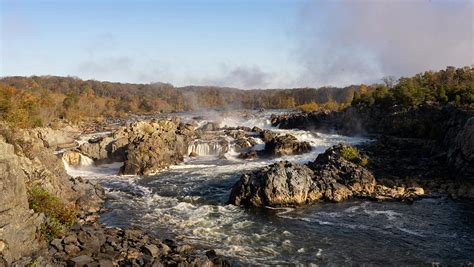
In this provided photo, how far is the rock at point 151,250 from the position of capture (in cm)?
1905

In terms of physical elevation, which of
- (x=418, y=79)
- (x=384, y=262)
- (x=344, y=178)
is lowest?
(x=384, y=262)

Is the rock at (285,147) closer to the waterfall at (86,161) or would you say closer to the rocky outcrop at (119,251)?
the waterfall at (86,161)

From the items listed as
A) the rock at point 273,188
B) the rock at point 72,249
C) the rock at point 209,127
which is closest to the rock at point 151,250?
the rock at point 72,249

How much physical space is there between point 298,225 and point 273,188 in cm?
459

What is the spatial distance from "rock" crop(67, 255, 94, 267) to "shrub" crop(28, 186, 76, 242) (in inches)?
91.7

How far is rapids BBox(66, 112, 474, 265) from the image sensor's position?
2034cm

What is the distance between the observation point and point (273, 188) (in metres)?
28.8

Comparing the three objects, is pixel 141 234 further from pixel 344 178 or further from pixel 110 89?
pixel 110 89

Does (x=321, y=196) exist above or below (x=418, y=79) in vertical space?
below

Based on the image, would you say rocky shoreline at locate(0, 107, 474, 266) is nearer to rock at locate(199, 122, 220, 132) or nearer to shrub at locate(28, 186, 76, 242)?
shrub at locate(28, 186, 76, 242)

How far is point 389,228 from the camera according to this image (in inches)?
952

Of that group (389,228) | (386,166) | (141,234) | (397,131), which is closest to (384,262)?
(389,228)

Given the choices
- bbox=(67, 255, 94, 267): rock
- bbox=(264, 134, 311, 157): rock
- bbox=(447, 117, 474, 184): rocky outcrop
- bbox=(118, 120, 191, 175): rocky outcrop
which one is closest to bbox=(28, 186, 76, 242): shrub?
bbox=(67, 255, 94, 267): rock

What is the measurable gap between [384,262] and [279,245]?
5135 mm
